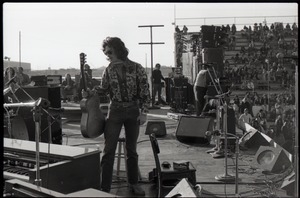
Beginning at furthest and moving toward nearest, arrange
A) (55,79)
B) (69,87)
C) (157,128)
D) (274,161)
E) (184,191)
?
(69,87) < (55,79) < (157,128) < (274,161) < (184,191)

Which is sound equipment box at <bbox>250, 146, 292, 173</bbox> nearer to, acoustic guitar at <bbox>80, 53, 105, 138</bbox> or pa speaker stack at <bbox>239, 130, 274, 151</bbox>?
pa speaker stack at <bbox>239, 130, 274, 151</bbox>

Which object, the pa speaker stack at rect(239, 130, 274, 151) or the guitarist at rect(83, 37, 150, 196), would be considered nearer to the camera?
the guitarist at rect(83, 37, 150, 196)

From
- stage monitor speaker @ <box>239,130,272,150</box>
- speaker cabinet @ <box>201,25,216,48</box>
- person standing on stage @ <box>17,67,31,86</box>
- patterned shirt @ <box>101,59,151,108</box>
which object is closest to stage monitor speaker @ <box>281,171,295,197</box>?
patterned shirt @ <box>101,59,151,108</box>

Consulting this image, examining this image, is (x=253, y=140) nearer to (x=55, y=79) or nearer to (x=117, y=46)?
(x=117, y=46)

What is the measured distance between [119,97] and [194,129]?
400 cm

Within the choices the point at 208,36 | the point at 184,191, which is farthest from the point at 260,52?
the point at 184,191

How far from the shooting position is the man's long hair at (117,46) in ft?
15.8

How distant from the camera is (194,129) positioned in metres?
8.62

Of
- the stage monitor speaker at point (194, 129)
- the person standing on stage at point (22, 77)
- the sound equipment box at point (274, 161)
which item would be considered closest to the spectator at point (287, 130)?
the sound equipment box at point (274, 161)

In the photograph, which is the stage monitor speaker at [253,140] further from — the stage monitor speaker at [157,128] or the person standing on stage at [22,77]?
the person standing on stage at [22,77]

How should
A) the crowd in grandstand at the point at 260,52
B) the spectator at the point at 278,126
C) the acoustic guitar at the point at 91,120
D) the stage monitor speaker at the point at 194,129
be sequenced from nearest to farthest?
the acoustic guitar at the point at 91,120
the spectator at the point at 278,126
the stage monitor speaker at the point at 194,129
the crowd in grandstand at the point at 260,52

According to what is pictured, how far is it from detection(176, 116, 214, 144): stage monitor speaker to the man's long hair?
384 centimetres

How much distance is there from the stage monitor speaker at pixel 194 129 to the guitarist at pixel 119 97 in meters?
3.67

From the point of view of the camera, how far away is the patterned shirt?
486 cm
